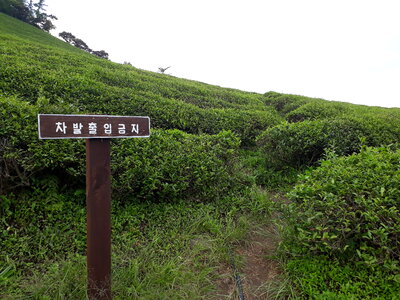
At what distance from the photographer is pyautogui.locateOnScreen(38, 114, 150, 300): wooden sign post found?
1.93 metres

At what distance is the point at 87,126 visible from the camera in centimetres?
188

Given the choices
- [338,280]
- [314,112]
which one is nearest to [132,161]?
[338,280]

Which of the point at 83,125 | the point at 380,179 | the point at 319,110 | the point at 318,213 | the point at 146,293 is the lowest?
the point at 146,293

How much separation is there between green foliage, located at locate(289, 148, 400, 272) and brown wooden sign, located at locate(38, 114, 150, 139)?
2.08 m

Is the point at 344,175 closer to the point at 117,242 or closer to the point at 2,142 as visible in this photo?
the point at 117,242

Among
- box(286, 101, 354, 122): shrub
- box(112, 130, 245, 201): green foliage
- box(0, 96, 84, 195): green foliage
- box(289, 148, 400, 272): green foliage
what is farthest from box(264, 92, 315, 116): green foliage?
box(0, 96, 84, 195): green foliage

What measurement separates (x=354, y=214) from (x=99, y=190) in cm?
256

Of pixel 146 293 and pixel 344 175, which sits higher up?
pixel 344 175

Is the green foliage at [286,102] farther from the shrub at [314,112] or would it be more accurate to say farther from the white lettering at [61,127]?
the white lettering at [61,127]

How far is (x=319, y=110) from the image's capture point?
8.33m

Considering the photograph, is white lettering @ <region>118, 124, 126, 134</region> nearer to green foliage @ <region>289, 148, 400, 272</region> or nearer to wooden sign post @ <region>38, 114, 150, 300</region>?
wooden sign post @ <region>38, 114, 150, 300</region>

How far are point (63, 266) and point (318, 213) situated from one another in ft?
9.02

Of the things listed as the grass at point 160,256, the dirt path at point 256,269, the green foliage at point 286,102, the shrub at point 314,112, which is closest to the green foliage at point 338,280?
the dirt path at point 256,269

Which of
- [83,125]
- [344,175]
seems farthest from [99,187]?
[344,175]
